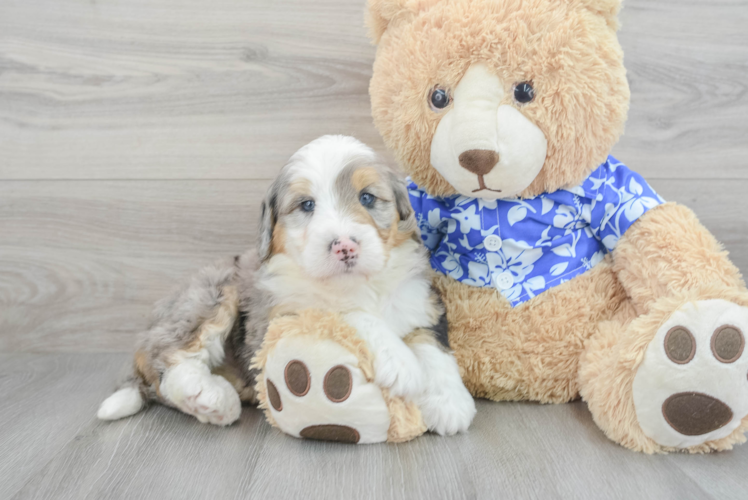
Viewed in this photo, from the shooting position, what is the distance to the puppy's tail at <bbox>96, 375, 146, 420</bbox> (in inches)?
58.8

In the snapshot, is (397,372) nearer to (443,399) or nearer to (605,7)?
(443,399)

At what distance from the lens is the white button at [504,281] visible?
1.48 m

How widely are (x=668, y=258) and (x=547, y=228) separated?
0.97 ft

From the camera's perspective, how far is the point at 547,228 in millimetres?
1453

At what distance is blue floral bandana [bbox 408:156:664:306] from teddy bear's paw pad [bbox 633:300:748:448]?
0.34 metres

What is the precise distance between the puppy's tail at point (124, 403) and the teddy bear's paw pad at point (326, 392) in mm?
527

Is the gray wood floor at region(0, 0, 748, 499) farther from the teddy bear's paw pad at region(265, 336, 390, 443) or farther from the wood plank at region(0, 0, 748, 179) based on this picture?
the teddy bear's paw pad at region(265, 336, 390, 443)

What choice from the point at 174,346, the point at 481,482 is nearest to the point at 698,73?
the point at 481,482

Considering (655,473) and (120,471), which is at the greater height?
(655,473)

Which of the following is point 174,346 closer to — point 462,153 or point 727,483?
point 462,153

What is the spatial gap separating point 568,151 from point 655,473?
29.4 inches

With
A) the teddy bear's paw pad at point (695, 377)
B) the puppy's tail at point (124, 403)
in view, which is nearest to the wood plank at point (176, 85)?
the puppy's tail at point (124, 403)

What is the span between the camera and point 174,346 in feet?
4.88

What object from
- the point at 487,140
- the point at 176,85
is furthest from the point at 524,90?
the point at 176,85
